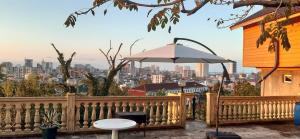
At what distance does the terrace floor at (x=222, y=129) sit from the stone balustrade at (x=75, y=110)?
1.17ft

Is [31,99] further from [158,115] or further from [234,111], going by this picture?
[234,111]

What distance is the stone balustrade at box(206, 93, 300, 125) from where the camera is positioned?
33.3ft

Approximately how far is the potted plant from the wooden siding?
27.6 ft

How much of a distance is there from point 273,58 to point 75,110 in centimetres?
984

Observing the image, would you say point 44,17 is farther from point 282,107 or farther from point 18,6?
point 282,107

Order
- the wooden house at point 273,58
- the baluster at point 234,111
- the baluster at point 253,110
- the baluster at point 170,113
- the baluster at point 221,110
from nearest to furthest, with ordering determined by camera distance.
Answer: the baluster at point 170,113 < the baluster at point 221,110 < the baluster at point 234,111 < the baluster at point 253,110 < the wooden house at point 273,58

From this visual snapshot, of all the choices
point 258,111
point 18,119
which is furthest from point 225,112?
point 18,119

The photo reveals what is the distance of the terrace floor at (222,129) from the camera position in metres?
8.52

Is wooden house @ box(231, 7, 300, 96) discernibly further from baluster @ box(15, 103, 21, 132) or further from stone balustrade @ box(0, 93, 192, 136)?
baluster @ box(15, 103, 21, 132)

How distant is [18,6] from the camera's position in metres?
18.4

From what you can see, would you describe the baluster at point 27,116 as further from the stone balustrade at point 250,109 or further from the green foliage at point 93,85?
the stone balustrade at point 250,109

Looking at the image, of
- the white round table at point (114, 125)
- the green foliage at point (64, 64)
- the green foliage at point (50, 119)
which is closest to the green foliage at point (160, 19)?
the white round table at point (114, 125)

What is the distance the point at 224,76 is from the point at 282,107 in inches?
181

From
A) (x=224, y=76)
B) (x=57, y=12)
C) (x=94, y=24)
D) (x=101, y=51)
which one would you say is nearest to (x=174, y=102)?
(x=224, y=76)
